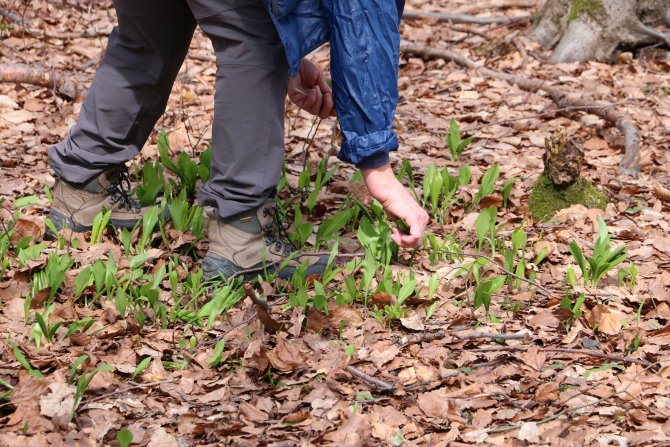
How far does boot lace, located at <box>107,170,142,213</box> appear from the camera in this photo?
3293 mm

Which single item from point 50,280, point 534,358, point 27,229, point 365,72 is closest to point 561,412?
point 534,358

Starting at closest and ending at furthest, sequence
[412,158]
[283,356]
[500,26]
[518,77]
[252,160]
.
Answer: [283,356]
[252,160]
[412,158]
[518,77]
[500,26]

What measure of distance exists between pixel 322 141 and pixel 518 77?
1.55 m

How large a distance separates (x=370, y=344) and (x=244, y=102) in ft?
2.94

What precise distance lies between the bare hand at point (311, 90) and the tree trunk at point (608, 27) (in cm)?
295

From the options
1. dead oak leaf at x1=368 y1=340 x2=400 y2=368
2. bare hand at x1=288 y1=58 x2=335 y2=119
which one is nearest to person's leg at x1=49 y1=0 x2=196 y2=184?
bare hand at x1=288 y1=58 x2=335 y2=119

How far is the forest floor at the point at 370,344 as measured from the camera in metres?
2.23

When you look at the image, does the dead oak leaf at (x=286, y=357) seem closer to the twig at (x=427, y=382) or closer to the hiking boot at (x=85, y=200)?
the twig at (x=427, y=382)

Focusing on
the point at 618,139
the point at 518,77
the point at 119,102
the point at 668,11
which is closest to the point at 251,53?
the point at 119,102

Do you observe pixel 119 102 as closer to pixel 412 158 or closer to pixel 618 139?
pixel 412 158

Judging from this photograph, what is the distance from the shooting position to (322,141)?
4516mm

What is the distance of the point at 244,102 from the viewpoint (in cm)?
270

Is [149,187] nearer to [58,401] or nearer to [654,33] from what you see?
[58,401]

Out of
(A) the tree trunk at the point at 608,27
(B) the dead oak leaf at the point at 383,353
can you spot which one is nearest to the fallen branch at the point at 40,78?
(B) the dead oak leaf at the point at 383,353
